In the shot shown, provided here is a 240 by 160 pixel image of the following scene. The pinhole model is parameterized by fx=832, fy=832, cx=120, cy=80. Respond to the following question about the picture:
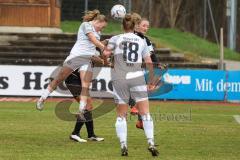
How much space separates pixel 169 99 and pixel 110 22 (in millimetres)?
13577

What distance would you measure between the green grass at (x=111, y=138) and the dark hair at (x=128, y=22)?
1.88 metres

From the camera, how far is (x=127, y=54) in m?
12.3

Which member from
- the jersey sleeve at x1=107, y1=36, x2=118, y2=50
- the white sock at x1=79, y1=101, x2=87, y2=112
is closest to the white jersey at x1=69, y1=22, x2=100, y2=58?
the white sock at x1=79, y1=101, x2=87, y2=112

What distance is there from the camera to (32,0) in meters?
35.5

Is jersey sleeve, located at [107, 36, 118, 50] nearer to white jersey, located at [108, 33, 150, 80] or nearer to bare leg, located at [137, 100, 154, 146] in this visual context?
white jersey, located at [108, 33, 150, 80]

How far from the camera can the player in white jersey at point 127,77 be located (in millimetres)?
12203

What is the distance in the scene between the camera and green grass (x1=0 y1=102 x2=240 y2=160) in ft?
40.8

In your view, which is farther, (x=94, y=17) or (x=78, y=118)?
(x=78, y=118)

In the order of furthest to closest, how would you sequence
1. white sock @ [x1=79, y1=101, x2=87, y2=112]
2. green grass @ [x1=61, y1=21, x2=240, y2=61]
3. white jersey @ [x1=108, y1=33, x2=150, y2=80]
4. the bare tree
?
the bare tree < green grass @ [x1=61, y1=21, x2=240, y2=61] < white sock @ [x1=79, y1=101, x2=87, y2=112] < white jersey @ [x1=108, y1=33, x2=150, y2=80]

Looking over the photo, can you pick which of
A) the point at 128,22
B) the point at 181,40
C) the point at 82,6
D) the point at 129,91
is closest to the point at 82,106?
the point at 129,91

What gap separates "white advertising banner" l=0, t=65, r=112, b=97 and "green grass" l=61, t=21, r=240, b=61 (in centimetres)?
1001

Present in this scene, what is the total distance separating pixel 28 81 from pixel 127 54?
1604 centimetres

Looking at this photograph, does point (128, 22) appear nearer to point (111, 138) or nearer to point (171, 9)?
point (111, 138)

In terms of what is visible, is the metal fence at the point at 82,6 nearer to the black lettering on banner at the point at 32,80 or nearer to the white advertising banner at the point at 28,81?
the white advertising banner at the point at 28,81
